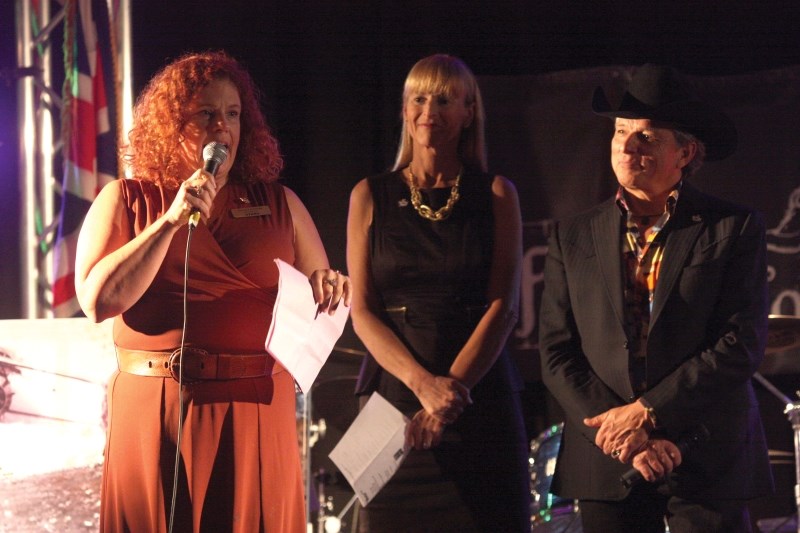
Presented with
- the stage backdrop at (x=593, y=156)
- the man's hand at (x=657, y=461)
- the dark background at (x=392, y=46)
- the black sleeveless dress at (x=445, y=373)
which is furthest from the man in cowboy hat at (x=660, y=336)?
the dark background at (x=392, y=46)

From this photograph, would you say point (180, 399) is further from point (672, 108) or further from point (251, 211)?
point (672, 108)

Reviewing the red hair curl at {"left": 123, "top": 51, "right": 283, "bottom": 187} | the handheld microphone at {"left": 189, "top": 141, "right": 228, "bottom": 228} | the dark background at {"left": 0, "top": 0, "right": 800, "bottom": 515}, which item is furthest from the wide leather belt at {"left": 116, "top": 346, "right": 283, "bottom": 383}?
the dark background at {"left": 0, "top": 0, "right": 800, "bottom": 515}

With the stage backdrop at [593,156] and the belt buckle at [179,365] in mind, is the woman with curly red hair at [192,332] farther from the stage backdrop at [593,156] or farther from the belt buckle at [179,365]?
the stage backdrop at [593,156]

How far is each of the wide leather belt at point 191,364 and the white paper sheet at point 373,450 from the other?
0.84m

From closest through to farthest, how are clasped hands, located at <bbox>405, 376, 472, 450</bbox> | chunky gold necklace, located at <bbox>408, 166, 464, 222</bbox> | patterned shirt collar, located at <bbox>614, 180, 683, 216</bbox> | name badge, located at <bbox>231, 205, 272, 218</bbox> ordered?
name badge, located at <bbox>231, 205, 272, 218</bbox>
patterned shirt collar, located at <bbox>614, 180, 683, 216</bbox>
clasped hands, located at <bbox>405, 376, 472, 450</bbox>
chunky gold necklace, located at <bbox>408, 166, 464, 222</bbox>

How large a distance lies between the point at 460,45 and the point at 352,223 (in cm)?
165

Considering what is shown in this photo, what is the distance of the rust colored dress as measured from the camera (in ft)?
7.98

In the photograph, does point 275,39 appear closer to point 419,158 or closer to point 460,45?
point 460,45

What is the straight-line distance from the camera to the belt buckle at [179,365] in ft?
7.98

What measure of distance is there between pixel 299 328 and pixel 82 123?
2363 millimetres

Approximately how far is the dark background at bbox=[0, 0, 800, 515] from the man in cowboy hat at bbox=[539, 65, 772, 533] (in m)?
1.80

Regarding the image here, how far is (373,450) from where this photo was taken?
329 cm

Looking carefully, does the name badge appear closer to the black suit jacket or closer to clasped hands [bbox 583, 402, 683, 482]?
the black suit jacket

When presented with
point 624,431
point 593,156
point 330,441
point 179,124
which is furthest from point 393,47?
point 624,431
